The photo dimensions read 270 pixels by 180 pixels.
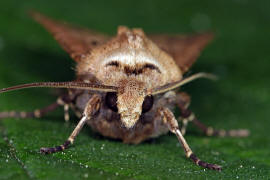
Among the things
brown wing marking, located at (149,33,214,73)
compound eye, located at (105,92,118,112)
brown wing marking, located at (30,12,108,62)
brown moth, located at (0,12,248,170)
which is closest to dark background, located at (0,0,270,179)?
brown moth, located at (0,12,248,170)

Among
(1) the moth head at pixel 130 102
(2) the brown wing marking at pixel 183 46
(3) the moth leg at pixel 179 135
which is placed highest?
(2) the brown wing marking at pixel 183 46

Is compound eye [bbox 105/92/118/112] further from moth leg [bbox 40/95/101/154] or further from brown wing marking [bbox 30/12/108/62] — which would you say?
brown wing marking [bbox 30/12/108/62]

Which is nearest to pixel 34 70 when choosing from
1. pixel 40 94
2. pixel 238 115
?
pixel 40 94

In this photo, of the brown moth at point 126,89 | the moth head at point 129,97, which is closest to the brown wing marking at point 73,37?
the brown moth at point 126,89

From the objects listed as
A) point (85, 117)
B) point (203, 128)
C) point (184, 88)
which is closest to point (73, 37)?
point (85, 117)

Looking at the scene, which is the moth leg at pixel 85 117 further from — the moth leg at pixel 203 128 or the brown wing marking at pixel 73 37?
the moth leg at pixel 203 128

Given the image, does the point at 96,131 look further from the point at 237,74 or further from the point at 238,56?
the point at 238,56

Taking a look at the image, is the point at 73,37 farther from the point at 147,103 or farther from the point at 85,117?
the point at 147,103
